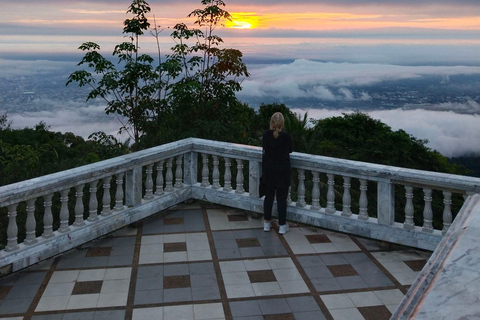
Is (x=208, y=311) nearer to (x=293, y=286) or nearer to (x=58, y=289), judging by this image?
(x=293, y=286)

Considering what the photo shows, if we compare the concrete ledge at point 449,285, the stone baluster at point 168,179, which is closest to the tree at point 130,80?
the stone baluster at point 168,179

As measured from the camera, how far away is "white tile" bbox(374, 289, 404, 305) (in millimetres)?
4496

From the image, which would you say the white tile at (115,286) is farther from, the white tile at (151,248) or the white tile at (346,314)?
the white tile at (346,314)

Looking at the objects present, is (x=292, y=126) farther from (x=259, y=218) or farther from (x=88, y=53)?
(x=259, y=218)

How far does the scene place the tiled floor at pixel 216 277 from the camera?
432cm

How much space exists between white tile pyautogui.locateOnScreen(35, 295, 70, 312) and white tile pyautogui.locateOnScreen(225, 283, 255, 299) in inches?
56.5

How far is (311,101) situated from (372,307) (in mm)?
64300

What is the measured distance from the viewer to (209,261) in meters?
5.32

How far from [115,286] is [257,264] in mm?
1434

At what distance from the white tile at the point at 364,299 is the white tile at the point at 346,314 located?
132mm

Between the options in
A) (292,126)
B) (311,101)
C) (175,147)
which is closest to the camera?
(175,147)

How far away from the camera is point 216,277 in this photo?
4.95 metres

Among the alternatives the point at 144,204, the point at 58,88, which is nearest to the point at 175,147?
the point at 144,204

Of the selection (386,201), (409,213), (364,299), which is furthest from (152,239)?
(409,213)
